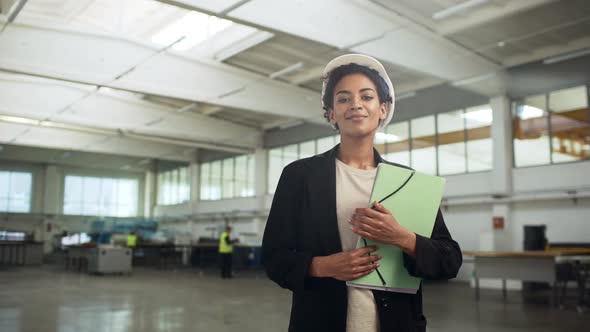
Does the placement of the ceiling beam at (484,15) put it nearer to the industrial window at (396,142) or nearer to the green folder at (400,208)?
the industrial window at (396,142)

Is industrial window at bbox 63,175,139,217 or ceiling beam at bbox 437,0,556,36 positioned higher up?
ceiling beam at bbox 437,0,556,36

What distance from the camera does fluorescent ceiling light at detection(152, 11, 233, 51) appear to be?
1488 cm

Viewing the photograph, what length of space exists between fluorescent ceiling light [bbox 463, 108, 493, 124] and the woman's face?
→ 16722mm

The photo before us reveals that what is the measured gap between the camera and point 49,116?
19.5 metres

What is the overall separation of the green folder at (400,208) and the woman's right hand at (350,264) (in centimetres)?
2

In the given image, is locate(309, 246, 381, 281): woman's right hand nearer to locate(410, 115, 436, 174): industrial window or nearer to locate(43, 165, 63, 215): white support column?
locate(410, 115, 436, 174): industrial window

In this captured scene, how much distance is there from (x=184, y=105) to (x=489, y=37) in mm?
13420

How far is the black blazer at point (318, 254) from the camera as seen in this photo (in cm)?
138

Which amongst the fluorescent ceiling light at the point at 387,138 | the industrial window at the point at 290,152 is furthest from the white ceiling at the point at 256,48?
the industrial window at the point at 290,152

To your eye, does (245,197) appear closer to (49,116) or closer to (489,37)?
(49,116)

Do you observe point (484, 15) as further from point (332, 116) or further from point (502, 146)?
point (332, 116)

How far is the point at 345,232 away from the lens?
147cm

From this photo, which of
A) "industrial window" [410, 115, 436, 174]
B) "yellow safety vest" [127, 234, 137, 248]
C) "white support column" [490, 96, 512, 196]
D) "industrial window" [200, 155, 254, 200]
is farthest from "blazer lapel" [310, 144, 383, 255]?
"industrial window" [200, 155, 254, 200]

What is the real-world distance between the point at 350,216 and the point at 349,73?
1.43 ft
